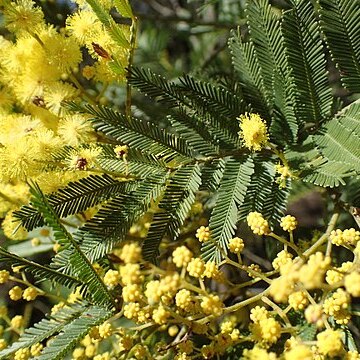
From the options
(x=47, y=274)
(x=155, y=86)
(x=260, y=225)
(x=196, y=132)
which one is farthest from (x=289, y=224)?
(x=47, y=274)

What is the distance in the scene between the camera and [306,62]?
4.36ft

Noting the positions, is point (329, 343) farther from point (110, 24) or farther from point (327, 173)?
point (110, 24)

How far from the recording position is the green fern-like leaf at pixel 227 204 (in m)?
1.29

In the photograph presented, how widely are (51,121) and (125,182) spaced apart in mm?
252

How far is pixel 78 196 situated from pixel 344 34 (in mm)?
674

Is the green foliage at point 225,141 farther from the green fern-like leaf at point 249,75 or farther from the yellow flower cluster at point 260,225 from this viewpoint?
the yellow flower cluster at point 260,225

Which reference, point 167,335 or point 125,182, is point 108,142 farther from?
point 167,335

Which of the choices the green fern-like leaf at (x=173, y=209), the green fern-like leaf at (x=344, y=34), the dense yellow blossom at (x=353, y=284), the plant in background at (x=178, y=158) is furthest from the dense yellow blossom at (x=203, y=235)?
the green fern-like leaf at (x=344, y=34)

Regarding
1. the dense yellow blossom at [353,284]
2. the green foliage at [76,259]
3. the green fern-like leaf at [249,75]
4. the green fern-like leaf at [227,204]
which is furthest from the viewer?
the green fern-like leaf at [249,75]

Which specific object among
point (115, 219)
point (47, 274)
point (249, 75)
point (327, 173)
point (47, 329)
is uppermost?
point (249, 75)

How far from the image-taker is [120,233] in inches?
52.4

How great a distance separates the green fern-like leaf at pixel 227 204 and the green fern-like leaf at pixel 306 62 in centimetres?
18

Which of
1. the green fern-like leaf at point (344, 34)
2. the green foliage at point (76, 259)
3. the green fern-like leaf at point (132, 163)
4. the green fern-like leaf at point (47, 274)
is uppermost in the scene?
Answer: the green fern-like leaf at point (344, 34)

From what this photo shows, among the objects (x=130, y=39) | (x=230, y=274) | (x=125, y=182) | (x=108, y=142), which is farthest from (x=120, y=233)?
(x=230, y=274)
